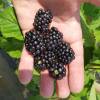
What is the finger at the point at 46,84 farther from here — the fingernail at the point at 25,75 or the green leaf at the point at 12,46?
the green leaf at the point at 12,46

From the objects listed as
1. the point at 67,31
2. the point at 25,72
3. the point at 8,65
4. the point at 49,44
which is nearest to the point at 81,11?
the point at 67,31

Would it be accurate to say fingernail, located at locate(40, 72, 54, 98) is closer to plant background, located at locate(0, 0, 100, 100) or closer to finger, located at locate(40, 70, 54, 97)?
finger, located at locate(40, 70, 54, 97)

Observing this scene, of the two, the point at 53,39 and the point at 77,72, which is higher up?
the point at 53,39

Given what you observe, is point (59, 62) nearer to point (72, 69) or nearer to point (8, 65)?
point (72, 69)

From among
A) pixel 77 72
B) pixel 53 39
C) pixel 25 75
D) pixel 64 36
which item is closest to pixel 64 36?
pixel 64 36

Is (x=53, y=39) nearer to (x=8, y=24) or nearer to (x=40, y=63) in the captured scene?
(x=40, y=63)

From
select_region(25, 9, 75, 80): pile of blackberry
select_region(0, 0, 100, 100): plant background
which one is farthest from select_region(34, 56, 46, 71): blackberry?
select_region(0, 0, 100, 100): plant background

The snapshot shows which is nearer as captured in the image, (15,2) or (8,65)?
(15,2)
